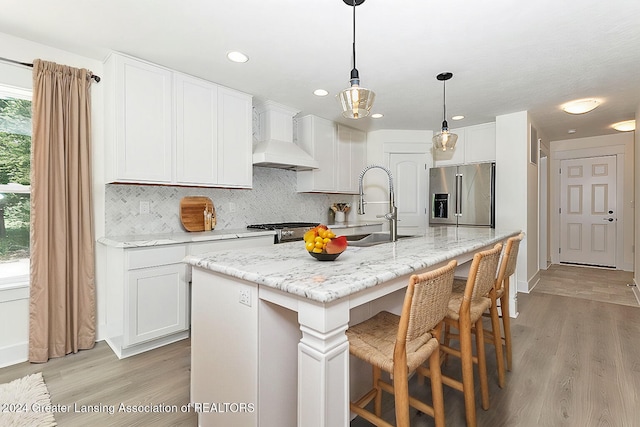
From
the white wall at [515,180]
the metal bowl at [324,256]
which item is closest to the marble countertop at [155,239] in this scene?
the metal bowl at [324,256]

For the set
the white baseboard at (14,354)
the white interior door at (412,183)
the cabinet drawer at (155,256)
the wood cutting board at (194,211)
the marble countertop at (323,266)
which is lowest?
the white baseboard at (14,354)

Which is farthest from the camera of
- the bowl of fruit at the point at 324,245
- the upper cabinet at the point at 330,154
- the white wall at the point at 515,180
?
the upper cabinet at the point at 330,154

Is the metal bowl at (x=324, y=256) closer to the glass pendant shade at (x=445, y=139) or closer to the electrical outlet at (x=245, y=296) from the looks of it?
the electrical outlet at (x=245, y=296)

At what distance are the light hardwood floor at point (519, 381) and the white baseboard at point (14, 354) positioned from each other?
0.24 feet

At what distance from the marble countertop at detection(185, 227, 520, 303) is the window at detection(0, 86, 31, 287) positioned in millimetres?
1960

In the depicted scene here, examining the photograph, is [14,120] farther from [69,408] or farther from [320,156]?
[320,156]

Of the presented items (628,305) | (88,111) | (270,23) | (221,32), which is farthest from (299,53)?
(628,305)

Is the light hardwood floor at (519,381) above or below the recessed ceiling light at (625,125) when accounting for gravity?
below

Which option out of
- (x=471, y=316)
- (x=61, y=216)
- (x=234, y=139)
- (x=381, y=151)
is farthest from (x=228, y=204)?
(x=471, y=316)

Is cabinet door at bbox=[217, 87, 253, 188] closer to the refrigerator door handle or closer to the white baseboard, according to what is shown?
the white baseboard

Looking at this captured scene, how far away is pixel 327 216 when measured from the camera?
5.04 metres

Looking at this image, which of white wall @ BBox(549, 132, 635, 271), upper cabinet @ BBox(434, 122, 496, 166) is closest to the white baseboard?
upper cabinet @ BBox(434, 122, 496, 166)

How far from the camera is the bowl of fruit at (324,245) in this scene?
138 cm

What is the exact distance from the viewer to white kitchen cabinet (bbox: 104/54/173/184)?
2.50 metres
